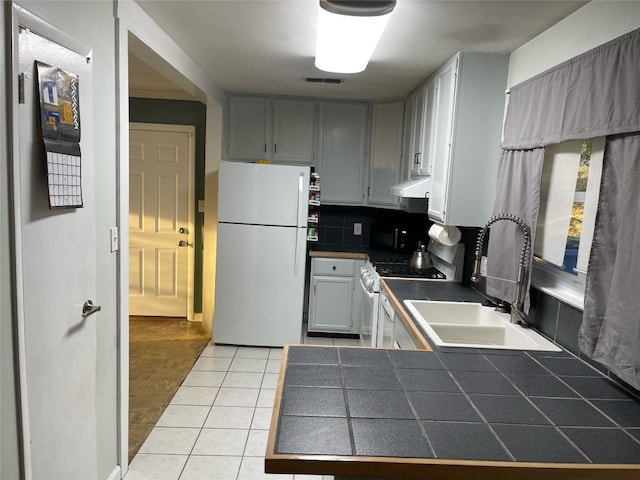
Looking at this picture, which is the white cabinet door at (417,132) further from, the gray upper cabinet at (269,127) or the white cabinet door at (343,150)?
the gray upper cabinet at (269,127)

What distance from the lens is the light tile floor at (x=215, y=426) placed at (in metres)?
2.30

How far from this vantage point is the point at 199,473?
7.48ft

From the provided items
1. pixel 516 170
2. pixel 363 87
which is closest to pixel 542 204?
pixel 516 170

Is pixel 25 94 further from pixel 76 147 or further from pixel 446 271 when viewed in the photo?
pixel 446 271

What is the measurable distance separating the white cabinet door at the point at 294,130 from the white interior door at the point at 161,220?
91 cm

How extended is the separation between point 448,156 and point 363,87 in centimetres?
136

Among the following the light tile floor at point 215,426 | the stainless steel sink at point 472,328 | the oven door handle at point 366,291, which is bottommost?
the light tile floor at point 215,426

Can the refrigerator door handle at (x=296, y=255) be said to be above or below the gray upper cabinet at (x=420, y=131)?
below

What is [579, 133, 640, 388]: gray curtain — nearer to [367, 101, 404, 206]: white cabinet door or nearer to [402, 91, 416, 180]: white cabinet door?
[402, 91, 416, 180]: white cabinet door

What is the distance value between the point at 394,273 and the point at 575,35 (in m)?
1.90

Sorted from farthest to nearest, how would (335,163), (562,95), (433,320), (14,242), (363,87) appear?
(335,163) < (363,87) < (433,320) < (562,95) < (14,242)

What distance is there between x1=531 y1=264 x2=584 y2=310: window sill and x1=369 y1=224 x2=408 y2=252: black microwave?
215cm

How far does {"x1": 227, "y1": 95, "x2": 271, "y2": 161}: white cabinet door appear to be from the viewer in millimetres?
4137

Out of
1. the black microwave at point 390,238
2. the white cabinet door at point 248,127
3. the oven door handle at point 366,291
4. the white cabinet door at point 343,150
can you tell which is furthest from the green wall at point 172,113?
the oven door handle at point 366,291
